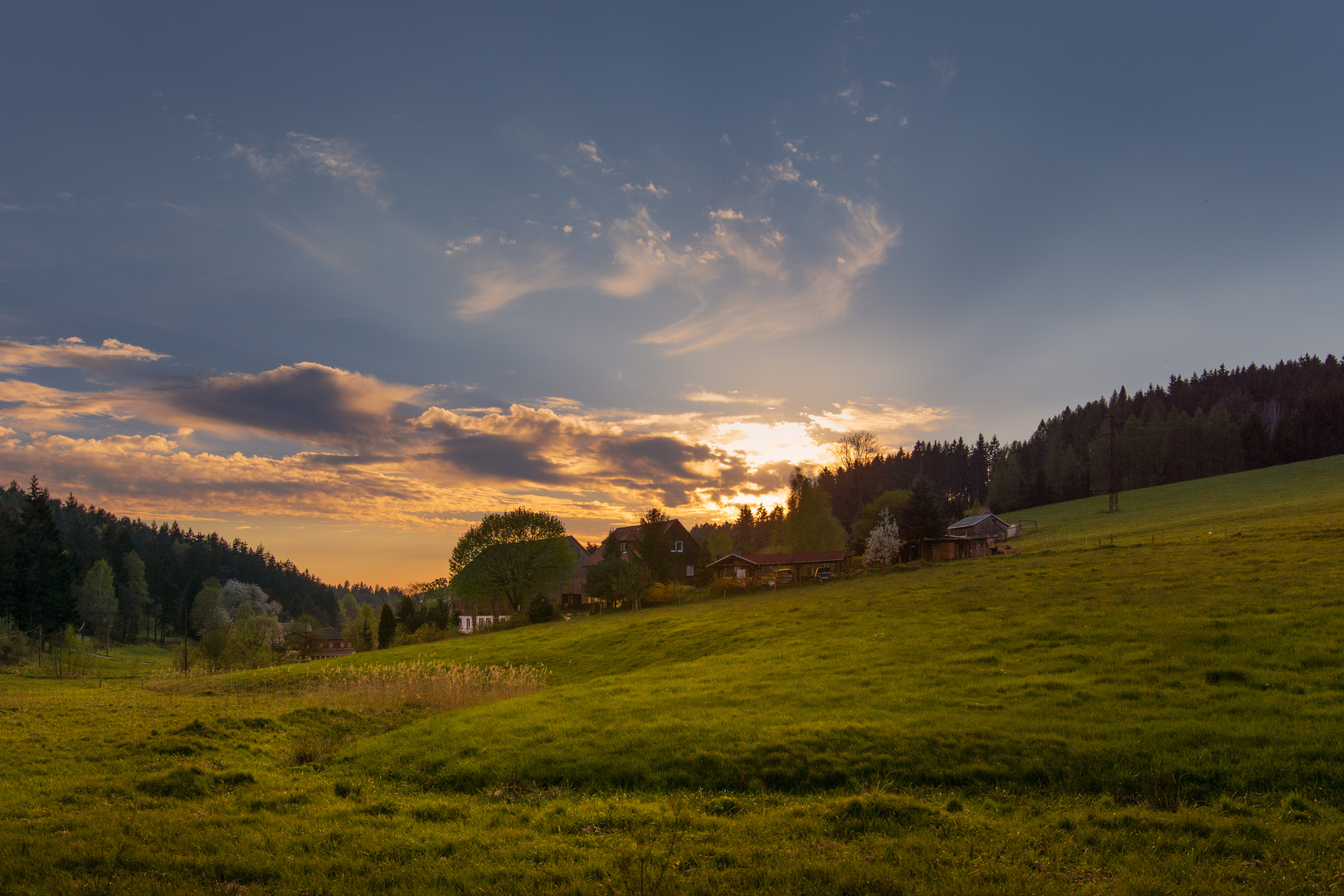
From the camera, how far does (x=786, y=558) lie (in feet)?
266

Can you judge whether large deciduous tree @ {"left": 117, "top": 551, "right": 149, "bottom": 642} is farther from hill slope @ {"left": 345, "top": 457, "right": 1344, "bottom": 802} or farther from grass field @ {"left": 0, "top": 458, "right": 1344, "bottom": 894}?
hill slope @ {"left": 345, "top": 457, "right": 1344, "bottom": 802}

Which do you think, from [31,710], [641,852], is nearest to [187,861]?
[641,852]

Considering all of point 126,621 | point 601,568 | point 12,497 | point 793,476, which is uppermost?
point 12,497

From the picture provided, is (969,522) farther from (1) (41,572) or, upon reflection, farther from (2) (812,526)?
(1) (41,572)

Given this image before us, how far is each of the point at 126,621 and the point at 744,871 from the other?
157318 mm

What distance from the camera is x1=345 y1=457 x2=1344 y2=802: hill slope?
12.8m

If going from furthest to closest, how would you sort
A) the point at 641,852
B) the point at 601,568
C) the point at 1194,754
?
the point at 601,568
the point at 1194,754
the point at 641,852

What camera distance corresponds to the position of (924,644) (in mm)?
24047

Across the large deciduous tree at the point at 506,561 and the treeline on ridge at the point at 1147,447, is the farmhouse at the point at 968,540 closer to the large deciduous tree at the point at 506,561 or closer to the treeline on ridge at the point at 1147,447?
the treeline on ridge at the point at 1147,447

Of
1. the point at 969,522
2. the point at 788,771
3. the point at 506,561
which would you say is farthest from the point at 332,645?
the point at 788,771

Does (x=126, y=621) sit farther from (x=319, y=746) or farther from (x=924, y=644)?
(x=924, y=644)

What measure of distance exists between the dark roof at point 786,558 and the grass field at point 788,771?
5112cm

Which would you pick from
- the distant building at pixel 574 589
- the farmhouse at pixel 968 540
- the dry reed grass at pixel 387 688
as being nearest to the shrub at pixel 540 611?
the distant building at pixel 574 589

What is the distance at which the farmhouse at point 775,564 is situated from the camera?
79188 mm
